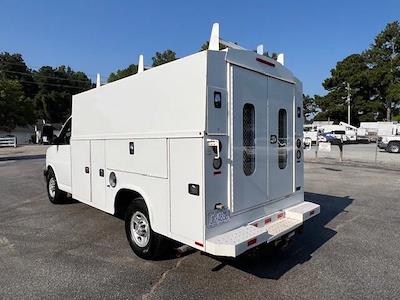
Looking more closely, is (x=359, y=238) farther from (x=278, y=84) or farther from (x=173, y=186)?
(x=173, y=186)

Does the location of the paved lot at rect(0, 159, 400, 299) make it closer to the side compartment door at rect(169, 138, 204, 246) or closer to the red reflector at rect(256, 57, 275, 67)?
the side compartment door at rect(169, 138, 204, 246)

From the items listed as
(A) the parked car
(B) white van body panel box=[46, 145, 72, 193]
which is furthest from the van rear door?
(A) the parked car

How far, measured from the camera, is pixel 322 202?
28.2 ft

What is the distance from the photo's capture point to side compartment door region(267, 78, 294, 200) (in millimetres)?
4777

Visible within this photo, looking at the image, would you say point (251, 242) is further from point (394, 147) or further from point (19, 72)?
point (19, 72)

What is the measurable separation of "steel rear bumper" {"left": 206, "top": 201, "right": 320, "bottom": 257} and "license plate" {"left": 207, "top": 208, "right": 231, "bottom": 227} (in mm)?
148

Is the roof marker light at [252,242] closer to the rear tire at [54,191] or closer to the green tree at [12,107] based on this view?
the rear tire at [54,191]

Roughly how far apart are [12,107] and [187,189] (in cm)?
5965

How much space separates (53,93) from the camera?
78.9 m

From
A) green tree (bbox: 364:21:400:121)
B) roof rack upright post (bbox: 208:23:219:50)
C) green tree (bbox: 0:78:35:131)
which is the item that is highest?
green tree (bbox: 364:21:400:121)

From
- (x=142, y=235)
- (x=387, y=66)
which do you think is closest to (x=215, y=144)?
(x=142, y=235)

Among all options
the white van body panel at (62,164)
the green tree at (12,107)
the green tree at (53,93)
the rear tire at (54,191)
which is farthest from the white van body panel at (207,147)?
the green tree at (53,93)

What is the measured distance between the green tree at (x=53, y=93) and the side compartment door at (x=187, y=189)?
80.4m

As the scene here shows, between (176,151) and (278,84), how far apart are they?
6.33 ft
